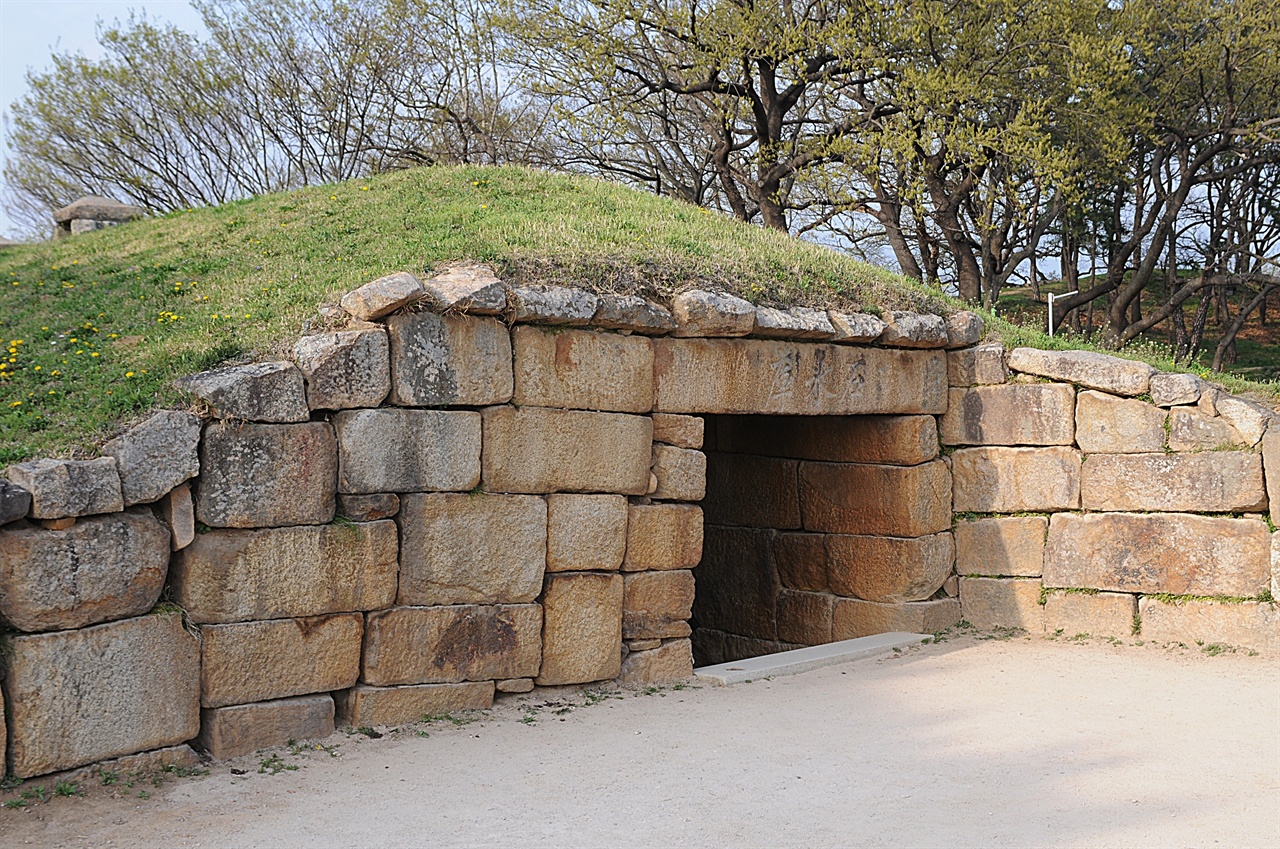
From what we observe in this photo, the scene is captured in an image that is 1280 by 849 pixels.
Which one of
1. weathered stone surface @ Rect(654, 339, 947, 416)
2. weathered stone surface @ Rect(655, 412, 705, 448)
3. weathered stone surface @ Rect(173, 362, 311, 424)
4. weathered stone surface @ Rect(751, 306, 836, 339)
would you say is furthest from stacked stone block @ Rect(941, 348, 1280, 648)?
weathered stone surface @ Rect(173, 362, 311, 424)

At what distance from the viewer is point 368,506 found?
20.1ft

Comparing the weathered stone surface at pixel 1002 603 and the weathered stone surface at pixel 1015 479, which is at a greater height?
the weathered stone surface at pixel 1015 479

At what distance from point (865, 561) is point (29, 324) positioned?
258 inches

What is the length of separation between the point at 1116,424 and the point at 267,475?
6117 mm

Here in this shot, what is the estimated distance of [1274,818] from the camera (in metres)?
4.75

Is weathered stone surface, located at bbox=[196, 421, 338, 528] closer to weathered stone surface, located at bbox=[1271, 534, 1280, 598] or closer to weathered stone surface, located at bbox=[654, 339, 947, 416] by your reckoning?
weathered stone surface, located at bbox=[654, 339, 947, 416]

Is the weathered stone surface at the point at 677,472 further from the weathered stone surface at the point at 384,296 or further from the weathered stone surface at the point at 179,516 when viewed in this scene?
Result: the weathered stone surface at the point at 179,516

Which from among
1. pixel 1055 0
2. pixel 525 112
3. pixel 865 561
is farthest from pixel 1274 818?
pixel 525 112

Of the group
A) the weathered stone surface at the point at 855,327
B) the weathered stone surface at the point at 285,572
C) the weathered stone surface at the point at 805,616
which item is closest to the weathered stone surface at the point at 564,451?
the weathered stone surface at the point at 285,572

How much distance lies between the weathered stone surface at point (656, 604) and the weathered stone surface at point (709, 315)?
163 cm

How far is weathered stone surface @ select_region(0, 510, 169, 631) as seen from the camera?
4926 millimetres

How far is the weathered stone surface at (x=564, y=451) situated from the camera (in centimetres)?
656

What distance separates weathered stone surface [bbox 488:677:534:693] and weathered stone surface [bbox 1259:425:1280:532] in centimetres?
524

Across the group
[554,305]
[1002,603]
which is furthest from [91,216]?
[1002,603]
